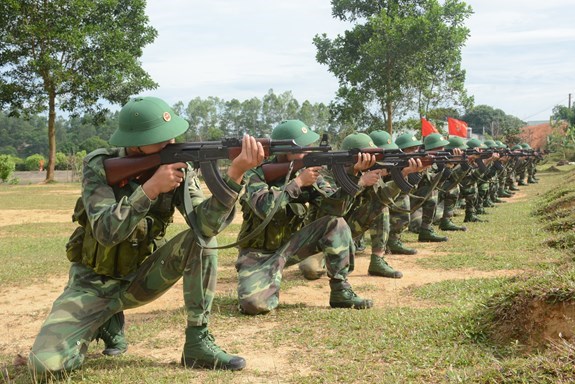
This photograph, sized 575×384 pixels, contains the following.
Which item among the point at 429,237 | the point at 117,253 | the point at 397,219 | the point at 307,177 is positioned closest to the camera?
the point at 117,253

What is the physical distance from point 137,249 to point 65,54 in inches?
1163

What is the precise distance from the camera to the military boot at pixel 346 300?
5.93m

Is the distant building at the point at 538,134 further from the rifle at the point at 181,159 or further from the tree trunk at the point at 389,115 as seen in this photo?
the rifle at the point at 181,159

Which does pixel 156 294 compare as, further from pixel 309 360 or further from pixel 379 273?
pixel 379 273

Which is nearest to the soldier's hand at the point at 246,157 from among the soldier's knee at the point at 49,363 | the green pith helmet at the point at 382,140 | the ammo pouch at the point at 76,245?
the ammo pouch at the point at 76,245

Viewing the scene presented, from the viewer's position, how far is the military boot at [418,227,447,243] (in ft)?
35.9

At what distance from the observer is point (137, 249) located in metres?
4.39

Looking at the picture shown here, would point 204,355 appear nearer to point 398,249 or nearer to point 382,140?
point 382,140

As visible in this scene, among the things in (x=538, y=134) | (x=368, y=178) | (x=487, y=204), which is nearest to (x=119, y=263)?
(x=368, y=178)

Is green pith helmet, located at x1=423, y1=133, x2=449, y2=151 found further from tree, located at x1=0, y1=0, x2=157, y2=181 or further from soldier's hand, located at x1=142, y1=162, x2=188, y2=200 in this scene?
tree, located at x1=0, y1=0, x2=157, y2=181

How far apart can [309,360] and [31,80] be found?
30.7 metres

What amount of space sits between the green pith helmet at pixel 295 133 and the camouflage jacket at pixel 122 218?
7.54ft

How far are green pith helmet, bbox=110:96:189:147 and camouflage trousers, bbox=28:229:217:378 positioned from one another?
70 centimetres

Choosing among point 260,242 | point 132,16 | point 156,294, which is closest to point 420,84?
point 132,16
